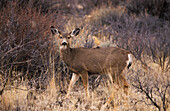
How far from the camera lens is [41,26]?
216 inches

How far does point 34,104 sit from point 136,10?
32.4 ft

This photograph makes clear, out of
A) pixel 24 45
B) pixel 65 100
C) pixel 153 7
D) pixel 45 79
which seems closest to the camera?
pixel 65 100

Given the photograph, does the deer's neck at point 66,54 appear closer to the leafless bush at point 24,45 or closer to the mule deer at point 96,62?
the mule deer at point 96,62

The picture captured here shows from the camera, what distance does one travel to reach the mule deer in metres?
4.93

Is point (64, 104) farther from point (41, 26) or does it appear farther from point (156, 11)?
point (156, 11)

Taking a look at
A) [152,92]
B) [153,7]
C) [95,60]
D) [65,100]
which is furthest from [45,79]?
[153,7]

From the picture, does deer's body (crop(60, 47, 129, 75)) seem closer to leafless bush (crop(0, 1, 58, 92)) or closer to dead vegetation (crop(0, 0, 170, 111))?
dead vegetation (crop(0, 0, 170, 111))

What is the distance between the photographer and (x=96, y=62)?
501 centimetres

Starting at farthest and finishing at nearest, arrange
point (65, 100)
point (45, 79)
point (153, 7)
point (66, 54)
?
point (153, 7), point (45, 79), point (66, 54), point (65, 100)

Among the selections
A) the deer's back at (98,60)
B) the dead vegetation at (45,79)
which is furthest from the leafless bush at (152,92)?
the deer's back at (98,60)

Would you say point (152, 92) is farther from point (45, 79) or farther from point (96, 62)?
point (45, 79)

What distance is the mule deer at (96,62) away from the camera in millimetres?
4930

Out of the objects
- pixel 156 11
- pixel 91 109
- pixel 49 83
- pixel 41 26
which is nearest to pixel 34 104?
pixel 49 83

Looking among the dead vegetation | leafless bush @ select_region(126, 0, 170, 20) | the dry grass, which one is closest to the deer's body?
the dead vegetation
